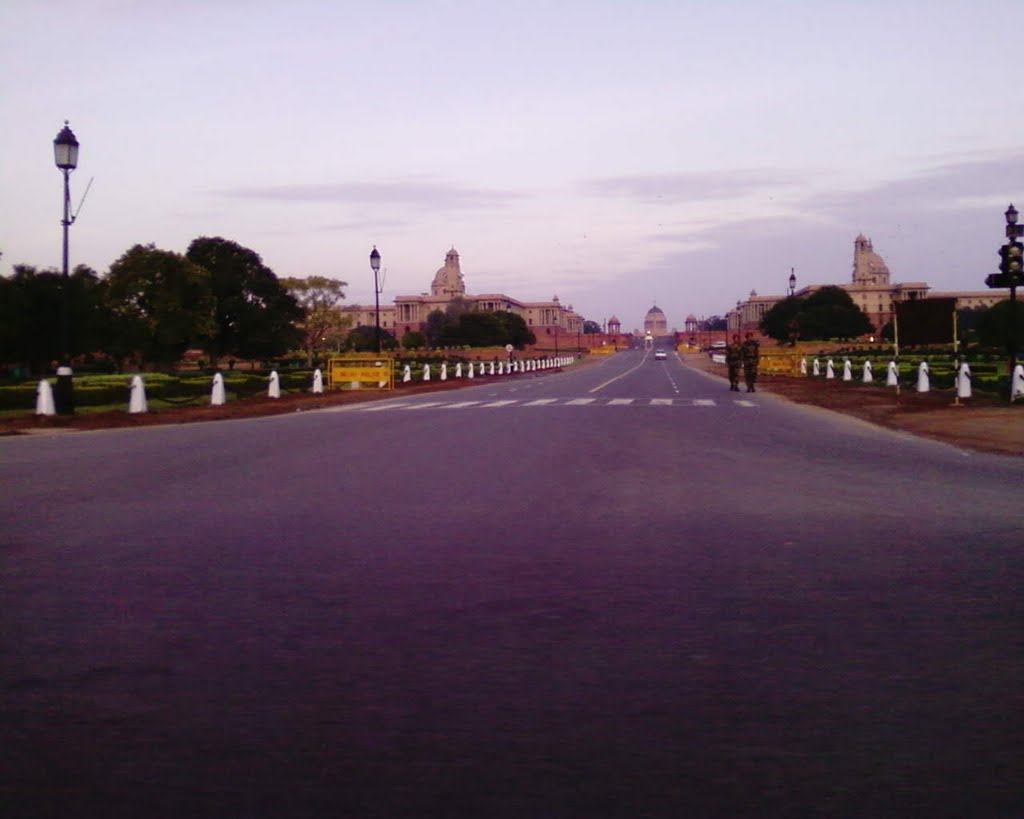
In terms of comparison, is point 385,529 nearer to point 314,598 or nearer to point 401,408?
point 314,598

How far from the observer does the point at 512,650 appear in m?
5.81

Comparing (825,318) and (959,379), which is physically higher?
(825,318)

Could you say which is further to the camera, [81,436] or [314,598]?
[81,436]

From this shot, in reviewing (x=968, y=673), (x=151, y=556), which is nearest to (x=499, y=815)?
(x=968, y=673)

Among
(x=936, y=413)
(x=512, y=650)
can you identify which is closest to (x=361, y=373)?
(x=936, y=413)

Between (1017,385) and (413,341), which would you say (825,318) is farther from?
(1017,385)

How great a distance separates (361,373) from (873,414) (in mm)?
24545

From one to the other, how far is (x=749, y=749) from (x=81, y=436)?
19.3m

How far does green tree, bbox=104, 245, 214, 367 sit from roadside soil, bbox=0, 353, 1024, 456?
33536mm

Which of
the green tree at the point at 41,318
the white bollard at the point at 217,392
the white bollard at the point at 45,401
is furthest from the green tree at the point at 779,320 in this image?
the white bollard at the point at 45,401

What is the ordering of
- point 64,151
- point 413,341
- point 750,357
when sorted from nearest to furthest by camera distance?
1. point 64,151
2. point 750,357
3. point 413,341

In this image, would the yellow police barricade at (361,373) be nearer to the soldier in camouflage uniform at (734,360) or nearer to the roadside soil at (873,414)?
the roadside soil at (873,414)

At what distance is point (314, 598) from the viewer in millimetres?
6984

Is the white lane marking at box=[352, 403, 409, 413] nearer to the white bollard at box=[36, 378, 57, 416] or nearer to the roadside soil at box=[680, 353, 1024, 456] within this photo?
the white bollard at box=[36, 378, 57, 416]
